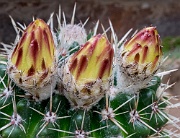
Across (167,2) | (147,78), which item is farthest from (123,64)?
(167,2)

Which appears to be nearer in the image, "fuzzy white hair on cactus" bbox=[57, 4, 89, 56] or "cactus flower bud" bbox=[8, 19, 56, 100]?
"cactus flower bud" bbox=[8, 19, 56, 100]

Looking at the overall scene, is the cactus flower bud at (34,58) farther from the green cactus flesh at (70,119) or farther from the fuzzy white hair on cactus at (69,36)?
the fuzzy white hair on cactus at (69,36)

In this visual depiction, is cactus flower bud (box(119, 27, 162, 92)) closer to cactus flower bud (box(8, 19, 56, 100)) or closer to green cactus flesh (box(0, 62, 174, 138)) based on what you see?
green cactus flesh (box(0, 62, 174, 138))

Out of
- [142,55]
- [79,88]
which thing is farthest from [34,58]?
[142,55]

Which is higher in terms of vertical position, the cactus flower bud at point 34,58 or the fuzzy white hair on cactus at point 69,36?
the fuzzy white hair on cactus at point 69,36

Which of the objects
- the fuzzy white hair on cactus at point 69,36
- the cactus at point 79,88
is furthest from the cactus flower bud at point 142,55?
the fuzzy white hair on cactus at point 69,36

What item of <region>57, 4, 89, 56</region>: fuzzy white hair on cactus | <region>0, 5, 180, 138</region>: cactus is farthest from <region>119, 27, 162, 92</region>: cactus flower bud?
<region>57, 4, 89, 56</region>: fuzzy white hair on cactus

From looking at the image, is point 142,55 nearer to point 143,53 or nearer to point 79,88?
point 143,53

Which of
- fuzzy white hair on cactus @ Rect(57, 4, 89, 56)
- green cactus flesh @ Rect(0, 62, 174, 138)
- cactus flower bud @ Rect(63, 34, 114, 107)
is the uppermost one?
fuzzy white hair on cactus @ Rect(57, 4, 89, 56)
